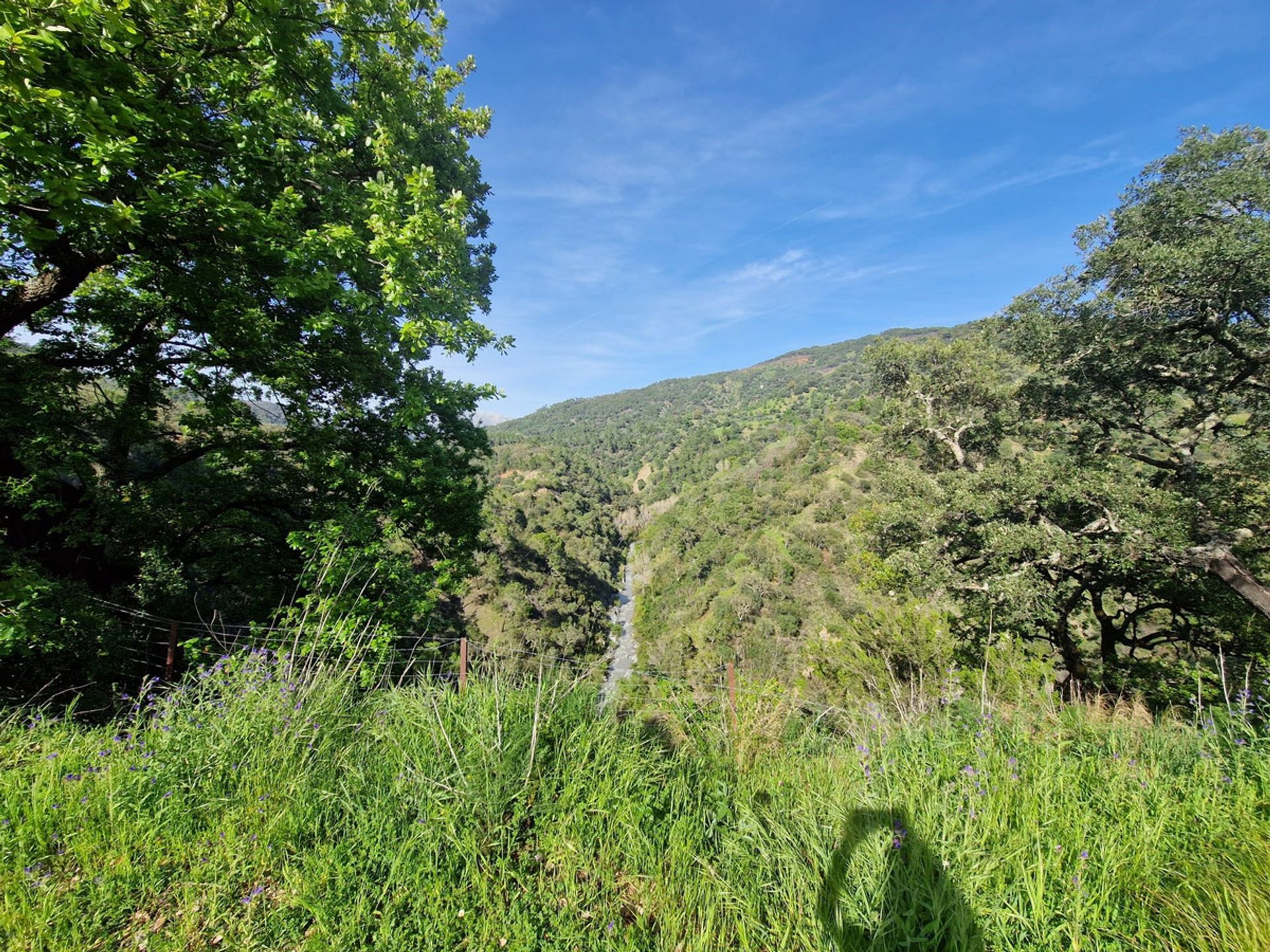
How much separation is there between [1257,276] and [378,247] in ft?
37.7

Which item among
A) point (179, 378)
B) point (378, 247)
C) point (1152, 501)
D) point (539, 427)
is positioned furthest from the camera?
point (539, 427)

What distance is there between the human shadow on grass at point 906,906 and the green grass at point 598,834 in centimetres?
1

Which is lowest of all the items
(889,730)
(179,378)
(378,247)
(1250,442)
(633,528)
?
(633,528)

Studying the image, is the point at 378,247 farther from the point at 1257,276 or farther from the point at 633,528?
the point at 633,528

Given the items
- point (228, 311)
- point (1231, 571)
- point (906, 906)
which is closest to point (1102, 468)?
point (1231, 571)

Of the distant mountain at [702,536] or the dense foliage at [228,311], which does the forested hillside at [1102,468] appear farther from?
the dense foliage at [228,311]

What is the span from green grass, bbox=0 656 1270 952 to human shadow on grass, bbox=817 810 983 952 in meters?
0.01

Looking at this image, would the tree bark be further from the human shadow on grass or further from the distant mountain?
the human shadow on grass

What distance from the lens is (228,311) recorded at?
519 cm

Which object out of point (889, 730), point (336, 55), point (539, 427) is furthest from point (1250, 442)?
point (539, 427)

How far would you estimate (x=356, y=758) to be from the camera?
Result: 9.04 ft

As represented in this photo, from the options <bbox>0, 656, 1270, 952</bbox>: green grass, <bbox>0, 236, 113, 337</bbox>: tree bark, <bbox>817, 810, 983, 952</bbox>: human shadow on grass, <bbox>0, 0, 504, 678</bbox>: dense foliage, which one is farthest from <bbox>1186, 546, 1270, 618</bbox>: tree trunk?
<bbox>0, 236, 113, 337</bbox>: tree bark

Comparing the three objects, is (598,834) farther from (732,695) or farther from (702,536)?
(702,536)

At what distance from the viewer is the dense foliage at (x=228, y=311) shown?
10.5 feet
